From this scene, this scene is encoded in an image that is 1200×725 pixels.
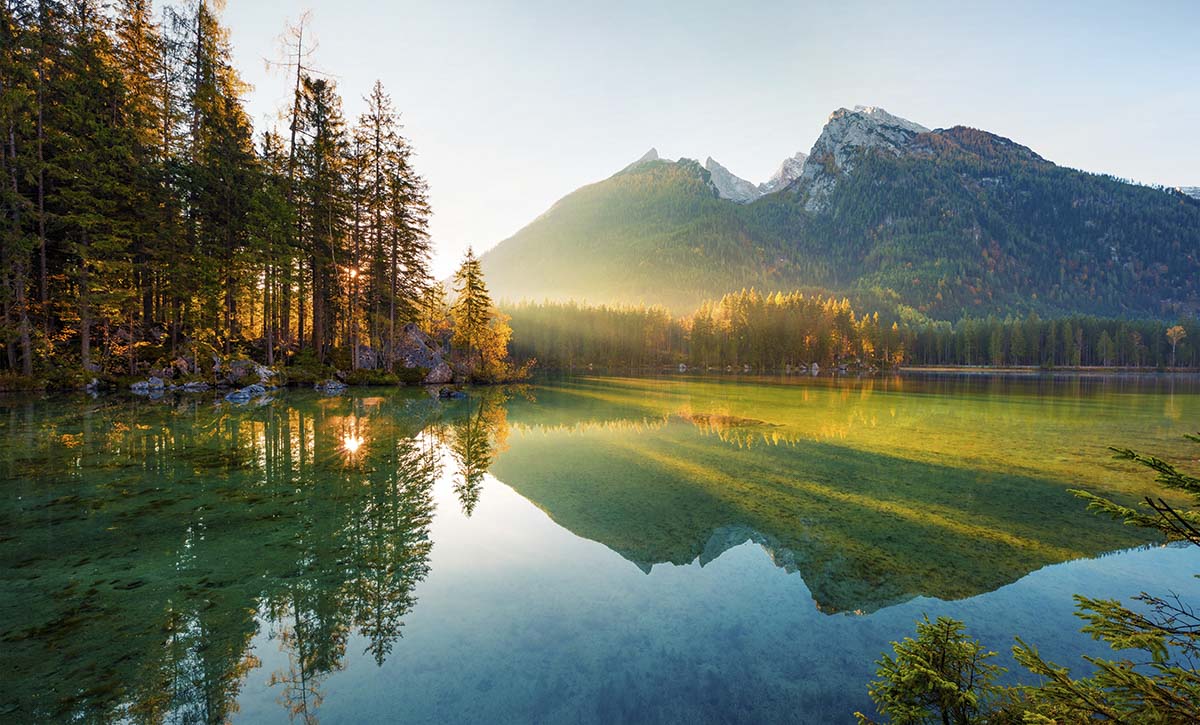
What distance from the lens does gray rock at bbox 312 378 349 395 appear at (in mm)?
35062

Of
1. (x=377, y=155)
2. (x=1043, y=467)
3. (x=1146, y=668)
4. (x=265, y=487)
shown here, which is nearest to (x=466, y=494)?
(x=265, y=487)

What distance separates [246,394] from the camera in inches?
1196

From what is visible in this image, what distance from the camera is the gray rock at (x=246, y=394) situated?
28.3 metres

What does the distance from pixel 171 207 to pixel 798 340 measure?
109 m

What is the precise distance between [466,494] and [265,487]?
16.6 feet

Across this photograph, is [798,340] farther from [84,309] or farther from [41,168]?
[41,168]

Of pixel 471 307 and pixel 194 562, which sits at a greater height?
pixel 471 307

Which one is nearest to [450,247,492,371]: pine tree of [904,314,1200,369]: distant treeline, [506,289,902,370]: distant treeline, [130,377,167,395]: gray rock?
[130,377,167,395]: gray rock

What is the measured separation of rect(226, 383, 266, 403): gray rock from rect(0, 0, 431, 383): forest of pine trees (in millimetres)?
5716

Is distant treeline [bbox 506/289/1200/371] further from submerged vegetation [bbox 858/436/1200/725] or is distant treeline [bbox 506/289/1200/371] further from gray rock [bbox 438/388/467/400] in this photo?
submerged vegetation [bbox 858/436/1200/725]

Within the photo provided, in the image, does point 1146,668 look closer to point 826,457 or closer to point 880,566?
point 880,566

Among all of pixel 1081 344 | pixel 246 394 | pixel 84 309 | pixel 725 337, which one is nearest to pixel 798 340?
pixel 725 337

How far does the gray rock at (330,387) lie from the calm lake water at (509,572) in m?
17.4

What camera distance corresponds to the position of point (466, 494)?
12.3 metres
